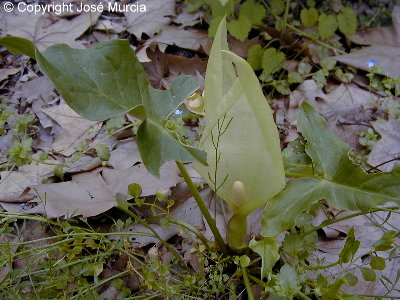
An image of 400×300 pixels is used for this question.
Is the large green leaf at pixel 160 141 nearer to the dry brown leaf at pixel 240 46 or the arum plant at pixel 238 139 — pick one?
the arum plant at pixel 238 139

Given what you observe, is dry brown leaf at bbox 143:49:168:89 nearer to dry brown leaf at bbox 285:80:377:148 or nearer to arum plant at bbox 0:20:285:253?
dry brown leaf at bbox 285:80:377:148

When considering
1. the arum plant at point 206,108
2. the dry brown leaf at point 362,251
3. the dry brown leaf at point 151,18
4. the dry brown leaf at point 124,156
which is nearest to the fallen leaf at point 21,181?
the dry brown leaf at point 124,156

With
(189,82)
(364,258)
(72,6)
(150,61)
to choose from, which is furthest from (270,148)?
(72,6)

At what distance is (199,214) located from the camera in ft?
3.76

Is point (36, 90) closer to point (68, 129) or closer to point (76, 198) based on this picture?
point (68, 129)

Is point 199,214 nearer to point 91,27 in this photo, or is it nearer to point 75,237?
point 75,237

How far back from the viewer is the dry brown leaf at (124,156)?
1267mm

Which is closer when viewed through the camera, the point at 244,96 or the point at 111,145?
the point at 244,96

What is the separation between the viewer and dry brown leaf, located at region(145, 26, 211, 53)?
1.60m

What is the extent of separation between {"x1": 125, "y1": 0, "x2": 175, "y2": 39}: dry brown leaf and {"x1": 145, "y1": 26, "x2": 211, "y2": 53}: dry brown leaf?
38 mm

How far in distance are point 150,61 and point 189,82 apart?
69cm

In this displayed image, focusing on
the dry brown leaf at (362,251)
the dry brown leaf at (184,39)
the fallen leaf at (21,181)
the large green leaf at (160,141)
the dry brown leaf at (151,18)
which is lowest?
the fallen leaf at (21,181)

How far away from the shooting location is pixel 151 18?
5.59 feet

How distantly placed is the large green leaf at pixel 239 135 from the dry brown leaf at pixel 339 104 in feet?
1.98
